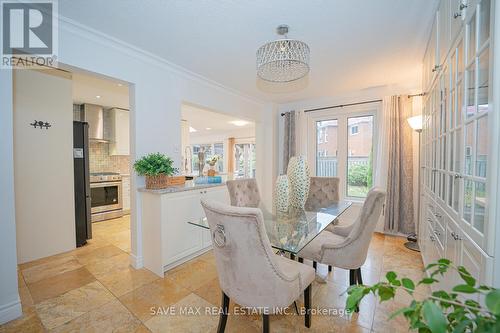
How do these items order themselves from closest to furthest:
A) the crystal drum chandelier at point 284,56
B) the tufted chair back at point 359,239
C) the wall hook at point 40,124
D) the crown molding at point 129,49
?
the tufted chair back at point 359,239
the crystal drum chandelier at point 284,56
the crown molding at point 129,49
the wall hook at point 40,124

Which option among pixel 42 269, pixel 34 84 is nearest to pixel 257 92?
pixel 34 84

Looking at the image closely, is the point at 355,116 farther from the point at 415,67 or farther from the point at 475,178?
the point at 475,178

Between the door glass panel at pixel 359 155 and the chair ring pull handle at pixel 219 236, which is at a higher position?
the door glass panel at pixel 359 155

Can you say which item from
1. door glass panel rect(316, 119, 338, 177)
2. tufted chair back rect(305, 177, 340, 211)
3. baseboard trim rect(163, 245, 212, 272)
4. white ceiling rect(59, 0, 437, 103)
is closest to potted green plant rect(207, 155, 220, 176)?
baseboard trim rect(163, 245, 212, 272)

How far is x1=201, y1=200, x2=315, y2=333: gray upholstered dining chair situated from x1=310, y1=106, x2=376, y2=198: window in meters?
3.12

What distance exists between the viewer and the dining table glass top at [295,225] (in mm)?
1502

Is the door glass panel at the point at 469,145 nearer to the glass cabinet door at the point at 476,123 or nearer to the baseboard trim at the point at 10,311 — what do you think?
the glass cabinet door at the point at 476,123

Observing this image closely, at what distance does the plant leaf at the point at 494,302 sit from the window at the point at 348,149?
145 inches

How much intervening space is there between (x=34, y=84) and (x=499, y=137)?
4005 mm

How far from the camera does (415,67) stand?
2.90 meters

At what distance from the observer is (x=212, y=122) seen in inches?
247

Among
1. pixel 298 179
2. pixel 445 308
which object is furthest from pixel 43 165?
pixel 445 308

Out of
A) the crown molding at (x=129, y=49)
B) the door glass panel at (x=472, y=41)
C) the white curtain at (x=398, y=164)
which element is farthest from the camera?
the white curtain at (x=398, y=164)

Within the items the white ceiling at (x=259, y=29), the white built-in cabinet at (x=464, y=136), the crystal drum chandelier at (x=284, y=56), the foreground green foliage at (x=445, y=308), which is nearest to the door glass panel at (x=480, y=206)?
the white built-in cabinet at (x=464, y=136)
